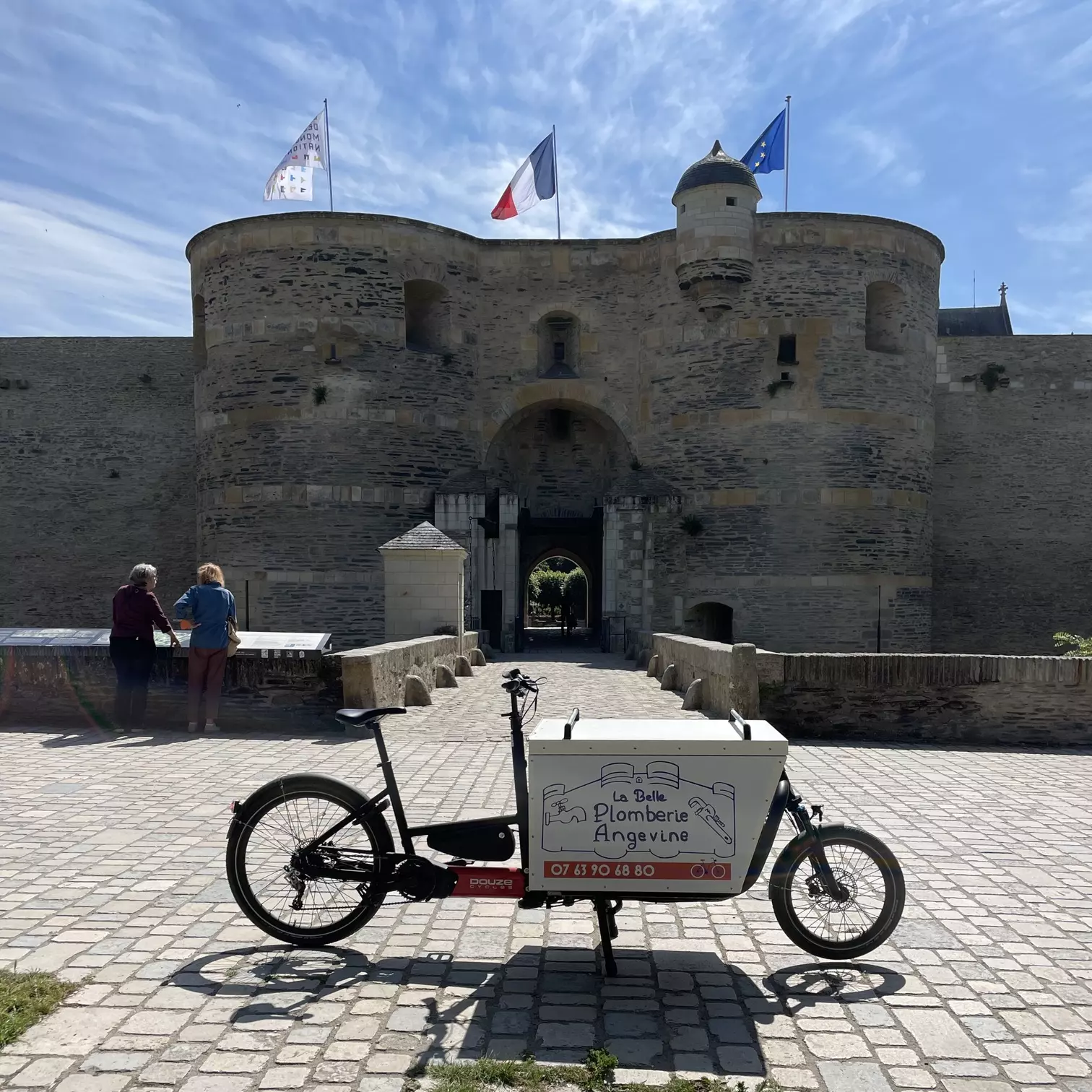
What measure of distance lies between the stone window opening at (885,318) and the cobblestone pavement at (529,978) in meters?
17.7

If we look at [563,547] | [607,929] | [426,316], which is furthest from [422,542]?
[563,547]

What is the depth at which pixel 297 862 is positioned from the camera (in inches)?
144

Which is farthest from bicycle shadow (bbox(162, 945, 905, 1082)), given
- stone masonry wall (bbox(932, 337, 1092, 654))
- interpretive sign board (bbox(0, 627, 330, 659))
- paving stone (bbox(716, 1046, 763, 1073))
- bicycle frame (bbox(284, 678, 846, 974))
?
stone masonry wall (bbox(932, 337, 1092, 654))

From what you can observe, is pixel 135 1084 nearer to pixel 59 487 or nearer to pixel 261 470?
pixel 261 470

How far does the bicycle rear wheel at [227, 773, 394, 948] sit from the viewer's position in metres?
3.65

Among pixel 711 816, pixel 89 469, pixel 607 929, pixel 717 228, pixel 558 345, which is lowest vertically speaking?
pixel 607 929

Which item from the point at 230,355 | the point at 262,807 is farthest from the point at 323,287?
the point at 262,807

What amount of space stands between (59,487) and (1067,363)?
26997 millimetres

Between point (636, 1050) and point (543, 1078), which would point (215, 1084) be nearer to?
point (543, 1078)

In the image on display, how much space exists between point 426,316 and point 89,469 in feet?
36.5

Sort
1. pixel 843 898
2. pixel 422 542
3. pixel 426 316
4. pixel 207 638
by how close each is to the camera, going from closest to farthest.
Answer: pixel 843 898
pixel 207 638
pixel 422 542
pixel 426 316

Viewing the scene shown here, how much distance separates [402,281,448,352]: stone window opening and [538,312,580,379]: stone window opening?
2300mm

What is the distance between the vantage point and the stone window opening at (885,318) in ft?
70.6

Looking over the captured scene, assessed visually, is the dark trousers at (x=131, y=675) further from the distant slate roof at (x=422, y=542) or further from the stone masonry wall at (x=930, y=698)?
the distant slate roof at (x=422, y=542)
